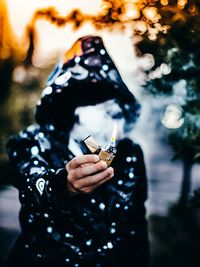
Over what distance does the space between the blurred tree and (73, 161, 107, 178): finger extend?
478mm

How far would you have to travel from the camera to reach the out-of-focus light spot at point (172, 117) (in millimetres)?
1521

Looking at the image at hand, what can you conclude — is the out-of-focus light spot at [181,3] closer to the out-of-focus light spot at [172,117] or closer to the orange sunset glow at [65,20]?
the orange sunset glow at [65,20]

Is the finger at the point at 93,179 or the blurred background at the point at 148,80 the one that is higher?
the blurred background at the point at 148,80

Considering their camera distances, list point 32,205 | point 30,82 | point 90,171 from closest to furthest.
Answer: point 90,171 < point 32,205 < point 30,82

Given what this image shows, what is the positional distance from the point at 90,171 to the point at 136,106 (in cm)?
58

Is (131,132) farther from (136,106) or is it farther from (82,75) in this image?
(82,75)

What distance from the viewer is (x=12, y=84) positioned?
1720mm

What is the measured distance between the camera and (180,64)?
1.43m

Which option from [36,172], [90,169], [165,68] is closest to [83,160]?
[90,169]

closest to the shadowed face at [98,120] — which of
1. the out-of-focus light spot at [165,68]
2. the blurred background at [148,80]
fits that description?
the blurred background at [148,80]

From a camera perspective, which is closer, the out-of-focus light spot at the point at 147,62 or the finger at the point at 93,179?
the finger at the point at 93,179

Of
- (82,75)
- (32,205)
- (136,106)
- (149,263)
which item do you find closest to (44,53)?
(82,75)

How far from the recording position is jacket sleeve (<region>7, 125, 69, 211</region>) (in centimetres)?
116

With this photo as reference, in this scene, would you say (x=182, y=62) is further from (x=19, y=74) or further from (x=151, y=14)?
(x=19, y=74)
